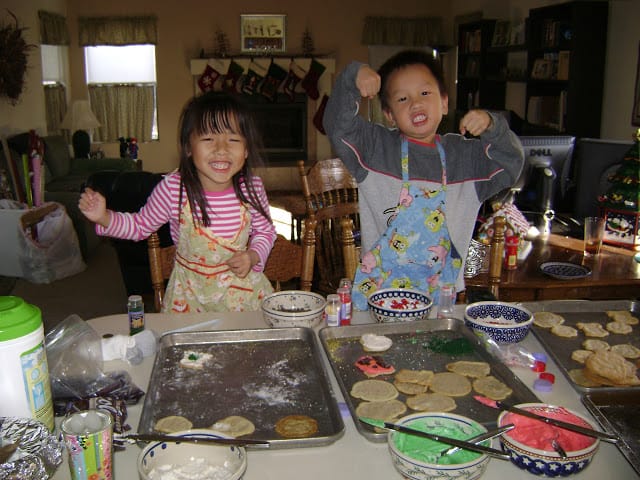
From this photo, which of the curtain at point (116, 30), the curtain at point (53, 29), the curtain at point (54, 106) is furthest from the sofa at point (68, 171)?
the curtain at point (116, 30)

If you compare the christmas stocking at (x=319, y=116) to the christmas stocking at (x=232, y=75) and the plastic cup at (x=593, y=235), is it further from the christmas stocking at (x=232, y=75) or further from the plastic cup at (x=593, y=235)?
the plastic cup at (x=593, y=235)

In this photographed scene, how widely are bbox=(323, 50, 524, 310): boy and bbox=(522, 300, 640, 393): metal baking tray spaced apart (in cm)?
31

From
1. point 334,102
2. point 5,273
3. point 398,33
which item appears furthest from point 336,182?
point 398,33

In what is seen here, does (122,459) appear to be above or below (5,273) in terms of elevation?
above

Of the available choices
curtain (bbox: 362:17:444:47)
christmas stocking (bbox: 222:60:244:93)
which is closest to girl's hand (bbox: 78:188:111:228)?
christmas stocking (bbox: 222:60:244:93)

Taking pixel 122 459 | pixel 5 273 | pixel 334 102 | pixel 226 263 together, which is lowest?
pixel 5 273

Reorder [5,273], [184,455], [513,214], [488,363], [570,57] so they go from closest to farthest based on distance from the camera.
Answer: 1. [184,455]
2. [488,363]
3. [513,214]
4. [5,273]
5. [570,57]

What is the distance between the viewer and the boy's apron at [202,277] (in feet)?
5.94

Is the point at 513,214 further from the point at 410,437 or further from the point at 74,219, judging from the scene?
the point at 74,219

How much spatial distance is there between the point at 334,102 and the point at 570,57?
4.05 metres

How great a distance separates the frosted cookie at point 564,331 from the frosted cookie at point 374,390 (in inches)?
18.5

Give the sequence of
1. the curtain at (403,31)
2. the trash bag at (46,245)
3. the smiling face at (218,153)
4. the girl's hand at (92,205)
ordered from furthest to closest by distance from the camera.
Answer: the curtain at (403,31), the trash bag at (46,245), the smiling face at (218,153), the girl's hand at (92,205)

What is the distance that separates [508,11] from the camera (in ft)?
21.8

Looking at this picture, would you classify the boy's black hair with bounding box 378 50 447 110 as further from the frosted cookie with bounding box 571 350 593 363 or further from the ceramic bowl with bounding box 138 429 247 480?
the ceramic bowl with bounding box 138 429 247 480
